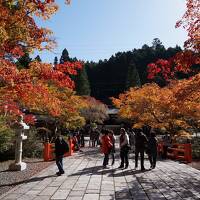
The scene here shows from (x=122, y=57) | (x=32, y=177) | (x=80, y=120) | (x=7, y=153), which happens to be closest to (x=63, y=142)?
(x=32, y=177)

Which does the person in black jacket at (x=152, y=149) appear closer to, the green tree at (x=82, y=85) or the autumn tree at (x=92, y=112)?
the autumn tree at (x=92, y=112)

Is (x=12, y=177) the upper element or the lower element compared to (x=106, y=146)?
lower

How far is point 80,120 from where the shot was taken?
3722cm

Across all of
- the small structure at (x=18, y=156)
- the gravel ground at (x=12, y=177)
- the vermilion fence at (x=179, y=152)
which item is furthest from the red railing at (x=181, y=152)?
the small structure at (x=18, y=156)

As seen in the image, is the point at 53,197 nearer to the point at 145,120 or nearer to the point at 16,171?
the point at 16,171

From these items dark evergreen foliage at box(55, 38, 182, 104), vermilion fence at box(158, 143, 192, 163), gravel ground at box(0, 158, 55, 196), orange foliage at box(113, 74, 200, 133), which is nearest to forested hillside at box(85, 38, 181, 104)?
dark evergreen foliage at box(55, 38, 182, 104)

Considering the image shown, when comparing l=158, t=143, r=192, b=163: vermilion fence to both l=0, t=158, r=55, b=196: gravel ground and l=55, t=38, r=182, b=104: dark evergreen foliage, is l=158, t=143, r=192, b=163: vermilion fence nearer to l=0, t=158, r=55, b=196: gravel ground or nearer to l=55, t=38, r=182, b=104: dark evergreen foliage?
l=0, t=158, r=55, b=196: gravel ground

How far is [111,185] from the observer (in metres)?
10.4

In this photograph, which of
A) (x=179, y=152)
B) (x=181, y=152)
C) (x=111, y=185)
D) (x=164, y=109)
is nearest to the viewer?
(x=111, y=185)

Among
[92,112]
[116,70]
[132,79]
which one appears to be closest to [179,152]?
[92,112]

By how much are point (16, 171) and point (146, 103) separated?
1471 centimetres

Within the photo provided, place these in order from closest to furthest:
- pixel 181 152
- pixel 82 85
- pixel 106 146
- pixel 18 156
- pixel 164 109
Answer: pixel 18 156, pixel 106 146, pixel 181 152, pixel 164 109, pixel 82 85

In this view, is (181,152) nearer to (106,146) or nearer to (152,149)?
(152,149)

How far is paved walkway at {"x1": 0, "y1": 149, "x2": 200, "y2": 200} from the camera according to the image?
8938 millimetres
